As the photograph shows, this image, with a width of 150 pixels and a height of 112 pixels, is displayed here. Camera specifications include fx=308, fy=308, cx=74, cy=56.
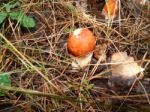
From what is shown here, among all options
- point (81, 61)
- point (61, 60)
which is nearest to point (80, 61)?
point (81, 61)

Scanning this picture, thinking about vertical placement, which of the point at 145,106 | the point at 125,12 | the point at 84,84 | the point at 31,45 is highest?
the point at 125,12

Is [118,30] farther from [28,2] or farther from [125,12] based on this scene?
[28,2]

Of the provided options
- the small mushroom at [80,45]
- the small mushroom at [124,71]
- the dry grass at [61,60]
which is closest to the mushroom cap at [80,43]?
the small mushroom at [80,45]

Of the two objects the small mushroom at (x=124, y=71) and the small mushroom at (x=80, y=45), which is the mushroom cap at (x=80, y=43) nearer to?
the small mushroom at (x=80, y=45)

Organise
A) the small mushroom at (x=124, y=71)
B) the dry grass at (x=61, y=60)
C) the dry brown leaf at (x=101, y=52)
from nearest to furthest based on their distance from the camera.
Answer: the dry grass at (x=61, y=60) < the small mushroom at (x=124, y=71) < the dry brown leaf at (x=101, y=52)

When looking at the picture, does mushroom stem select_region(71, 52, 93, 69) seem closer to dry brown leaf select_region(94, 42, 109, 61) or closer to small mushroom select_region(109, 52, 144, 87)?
dry brown leaf select_region(94, 42, 109, 61)

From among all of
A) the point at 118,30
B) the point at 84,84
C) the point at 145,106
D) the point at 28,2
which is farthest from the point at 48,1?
the point at 145,106
